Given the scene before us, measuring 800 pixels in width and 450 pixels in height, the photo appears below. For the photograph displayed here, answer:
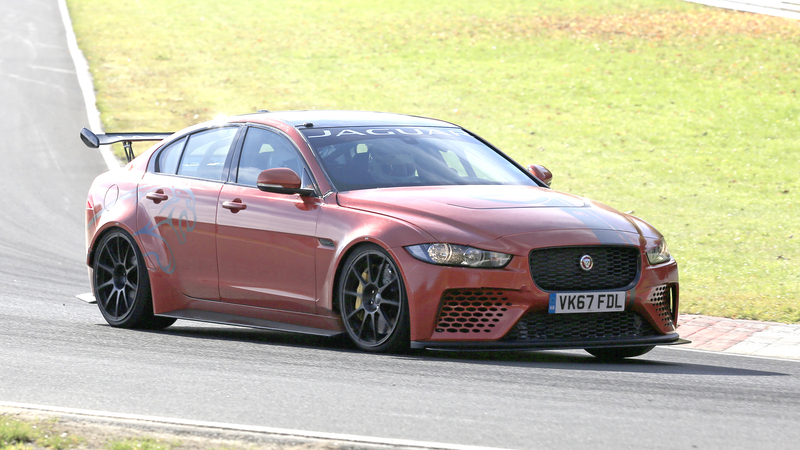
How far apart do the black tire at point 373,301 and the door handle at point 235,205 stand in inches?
43.7

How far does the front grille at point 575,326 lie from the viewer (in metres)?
7.10

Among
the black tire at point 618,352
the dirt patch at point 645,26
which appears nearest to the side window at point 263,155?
the black tire at point 618,352

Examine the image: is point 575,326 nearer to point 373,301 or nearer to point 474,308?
point 474,308

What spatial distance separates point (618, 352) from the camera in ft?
26.2

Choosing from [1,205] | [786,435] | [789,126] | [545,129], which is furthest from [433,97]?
[786,435]

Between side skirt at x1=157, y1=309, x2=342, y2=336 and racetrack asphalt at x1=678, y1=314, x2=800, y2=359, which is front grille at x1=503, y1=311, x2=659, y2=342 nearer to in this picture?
side skirt at x1=157, y1=309, x2=342, y2=336

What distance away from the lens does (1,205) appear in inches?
686

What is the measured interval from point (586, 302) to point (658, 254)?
762 millimetres

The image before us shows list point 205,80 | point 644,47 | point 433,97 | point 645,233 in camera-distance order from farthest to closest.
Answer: point 644,47 → point 205,80 → point 433,97 → point 645,233

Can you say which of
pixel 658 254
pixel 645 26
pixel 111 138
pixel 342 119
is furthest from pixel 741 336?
pixel 645 26

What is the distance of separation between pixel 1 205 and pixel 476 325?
12114 mm

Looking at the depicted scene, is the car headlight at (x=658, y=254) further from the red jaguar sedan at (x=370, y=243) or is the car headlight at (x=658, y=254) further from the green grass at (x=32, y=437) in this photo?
the green grass at (x=32, y=437)

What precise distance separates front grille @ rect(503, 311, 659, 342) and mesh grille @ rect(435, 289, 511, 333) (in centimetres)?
13

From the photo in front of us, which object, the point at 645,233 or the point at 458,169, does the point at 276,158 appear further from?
the point at 645,233
